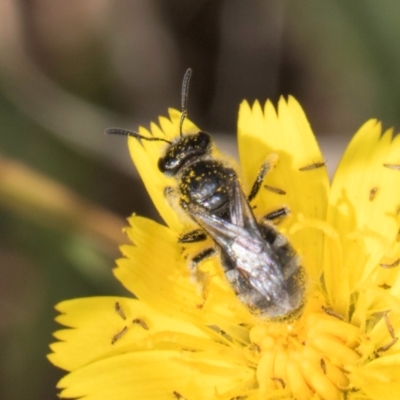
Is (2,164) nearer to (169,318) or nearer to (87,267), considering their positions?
(87,267)

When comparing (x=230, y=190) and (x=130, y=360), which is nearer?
(x=230, y=190)

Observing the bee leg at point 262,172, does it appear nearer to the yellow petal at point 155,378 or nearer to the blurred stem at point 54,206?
the yellow petal at point 155,378

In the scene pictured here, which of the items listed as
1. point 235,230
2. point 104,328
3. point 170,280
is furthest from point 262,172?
point 104,328

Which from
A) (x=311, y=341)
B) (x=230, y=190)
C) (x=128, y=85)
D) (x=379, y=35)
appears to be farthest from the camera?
(x=128, y=85)

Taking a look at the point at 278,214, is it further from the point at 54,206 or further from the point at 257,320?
the point at 54,206

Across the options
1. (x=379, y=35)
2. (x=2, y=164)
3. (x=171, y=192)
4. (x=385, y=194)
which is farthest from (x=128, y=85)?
(x=385, y=194)

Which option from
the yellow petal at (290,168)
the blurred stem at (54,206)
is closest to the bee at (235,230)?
the yellow petal at (290,168)

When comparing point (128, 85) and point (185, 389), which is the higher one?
point (128, 85)

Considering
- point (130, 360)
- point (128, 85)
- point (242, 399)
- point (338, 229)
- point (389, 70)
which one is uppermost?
point (128, 85)

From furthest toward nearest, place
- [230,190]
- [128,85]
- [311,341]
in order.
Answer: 1. [128,85]
2. [311,341]
3. [230,190]
